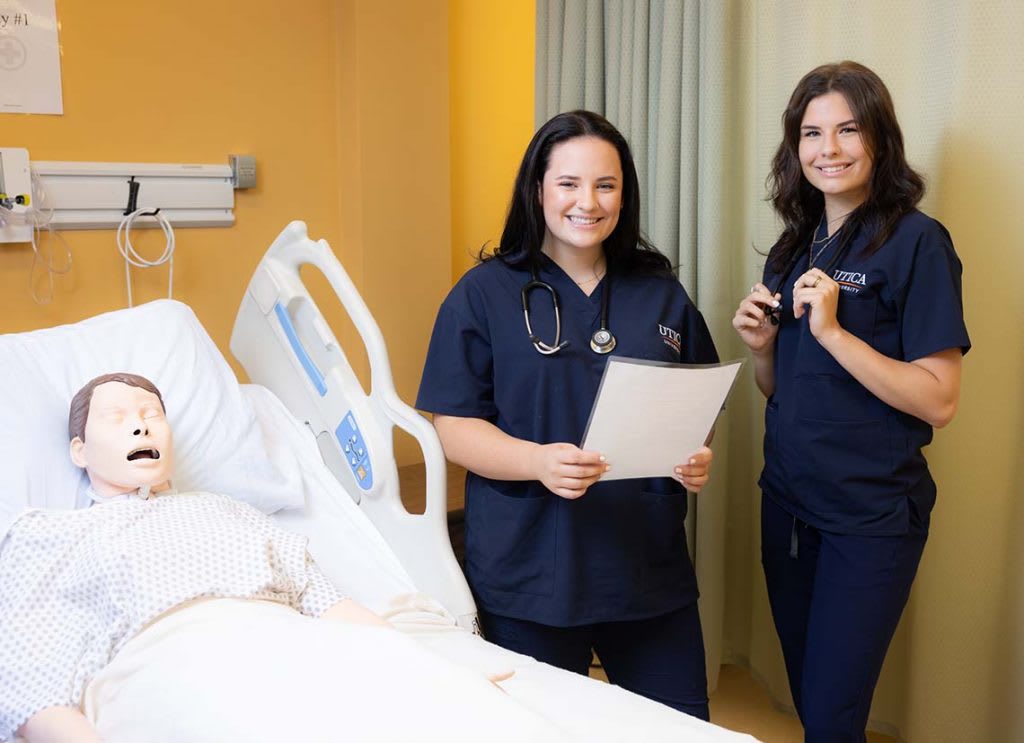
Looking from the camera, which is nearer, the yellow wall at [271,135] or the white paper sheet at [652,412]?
the white paper sheet at [652,412]

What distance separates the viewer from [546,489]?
1630mm

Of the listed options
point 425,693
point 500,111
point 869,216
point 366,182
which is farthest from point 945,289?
point 500,111

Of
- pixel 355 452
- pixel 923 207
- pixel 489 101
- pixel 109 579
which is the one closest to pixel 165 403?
pixel 355 452

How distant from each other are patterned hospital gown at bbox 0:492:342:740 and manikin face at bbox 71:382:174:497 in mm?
41

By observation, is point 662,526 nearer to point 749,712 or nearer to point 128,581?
point 128,581

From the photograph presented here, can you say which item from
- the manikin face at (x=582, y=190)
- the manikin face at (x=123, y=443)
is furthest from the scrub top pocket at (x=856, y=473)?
the manikin face at (x=123, y=443)

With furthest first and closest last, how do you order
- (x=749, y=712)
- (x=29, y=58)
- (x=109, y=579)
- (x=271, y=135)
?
1. (x=271, y=135)
2. (x=749, y=712)
3. (x=29, y=58)
4. (x=109, y=579)

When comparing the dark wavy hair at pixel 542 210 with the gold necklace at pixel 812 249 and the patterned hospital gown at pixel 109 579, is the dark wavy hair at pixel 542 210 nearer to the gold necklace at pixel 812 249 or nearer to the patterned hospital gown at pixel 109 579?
the gold necklace at pixel 812 249

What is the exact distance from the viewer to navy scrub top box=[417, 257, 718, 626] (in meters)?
1.61

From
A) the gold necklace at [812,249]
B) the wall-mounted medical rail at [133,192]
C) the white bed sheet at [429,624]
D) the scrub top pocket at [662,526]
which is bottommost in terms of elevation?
the white bed sheet at [429,624]

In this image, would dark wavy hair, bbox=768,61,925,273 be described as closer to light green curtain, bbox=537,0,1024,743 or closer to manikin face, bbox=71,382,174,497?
light green curtain, bbox=537,0,1024,743

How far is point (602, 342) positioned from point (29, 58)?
5.29 feet

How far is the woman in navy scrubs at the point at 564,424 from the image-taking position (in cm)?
161

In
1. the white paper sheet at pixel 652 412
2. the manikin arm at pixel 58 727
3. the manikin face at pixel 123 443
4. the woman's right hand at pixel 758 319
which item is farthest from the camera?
the woman's right hand at pixel 758 319
